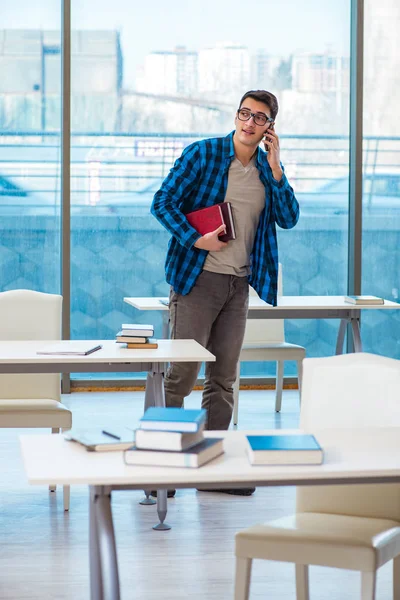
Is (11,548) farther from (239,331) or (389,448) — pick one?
(389,448)

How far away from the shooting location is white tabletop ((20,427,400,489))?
184cm

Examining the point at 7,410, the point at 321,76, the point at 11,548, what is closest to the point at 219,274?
the point at 7,410

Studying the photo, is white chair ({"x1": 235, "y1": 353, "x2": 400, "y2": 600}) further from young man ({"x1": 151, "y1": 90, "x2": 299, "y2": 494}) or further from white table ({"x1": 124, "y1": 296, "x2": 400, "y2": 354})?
white table ({"x1": 124, "y1": 296, "x2": 400, "y2": 354})

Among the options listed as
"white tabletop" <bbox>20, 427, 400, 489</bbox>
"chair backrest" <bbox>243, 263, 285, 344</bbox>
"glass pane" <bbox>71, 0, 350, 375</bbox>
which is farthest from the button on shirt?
"glass pane" <bbox>71, 0, 350, 375</bbox>

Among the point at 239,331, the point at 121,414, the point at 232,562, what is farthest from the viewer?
the point at 121,414

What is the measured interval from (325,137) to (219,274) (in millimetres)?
3091

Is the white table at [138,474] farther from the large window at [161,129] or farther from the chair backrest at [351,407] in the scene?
the large window at [161,129]

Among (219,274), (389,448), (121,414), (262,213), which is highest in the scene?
(262,213)

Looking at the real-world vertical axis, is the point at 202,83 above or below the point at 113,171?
above

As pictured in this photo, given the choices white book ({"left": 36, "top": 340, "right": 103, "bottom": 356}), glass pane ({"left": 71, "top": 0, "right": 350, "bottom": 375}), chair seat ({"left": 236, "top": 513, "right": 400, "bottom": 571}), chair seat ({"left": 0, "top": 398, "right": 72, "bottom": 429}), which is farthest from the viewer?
glass pane ({"left": 71, "top": 0, "right": 350, "bottom": 375})

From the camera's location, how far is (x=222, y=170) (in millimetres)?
3885

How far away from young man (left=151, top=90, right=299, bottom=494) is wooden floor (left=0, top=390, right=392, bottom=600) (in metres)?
0.50

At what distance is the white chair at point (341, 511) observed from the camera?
218 cm

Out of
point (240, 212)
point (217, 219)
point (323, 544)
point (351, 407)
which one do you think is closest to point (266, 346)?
point (240, 212)
